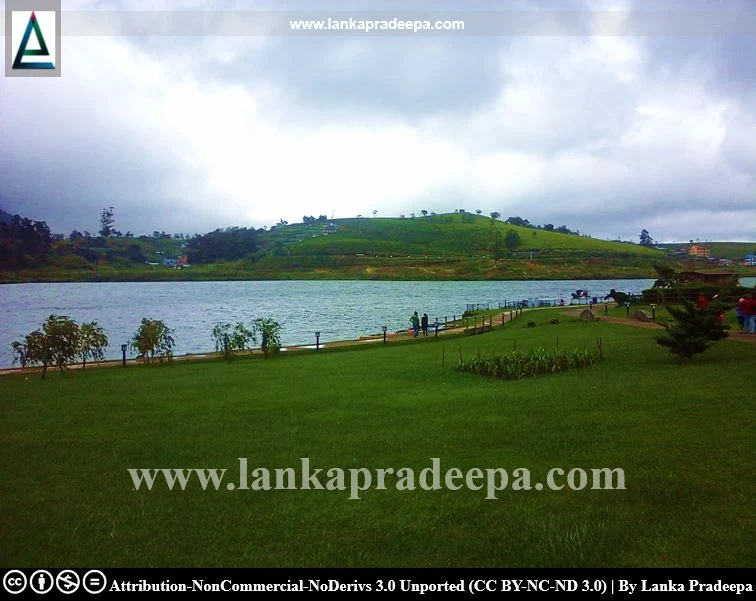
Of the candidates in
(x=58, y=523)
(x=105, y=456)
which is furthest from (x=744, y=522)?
(x=105, y=456)

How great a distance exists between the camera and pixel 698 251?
8619 cm

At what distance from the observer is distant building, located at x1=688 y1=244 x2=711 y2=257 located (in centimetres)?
8181

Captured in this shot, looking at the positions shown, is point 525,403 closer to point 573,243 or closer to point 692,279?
point 692,279

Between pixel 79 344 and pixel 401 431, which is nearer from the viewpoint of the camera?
pixel 401 431

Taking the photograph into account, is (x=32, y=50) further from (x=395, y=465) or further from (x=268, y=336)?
(x=268, y=336)

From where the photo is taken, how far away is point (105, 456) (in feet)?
26.1

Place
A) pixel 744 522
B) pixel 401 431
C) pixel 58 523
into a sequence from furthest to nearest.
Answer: pixel 401 431 < pixel 58 523 < pixel 744 522

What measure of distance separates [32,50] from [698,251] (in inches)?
3644

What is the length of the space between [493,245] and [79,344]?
5198 inches
